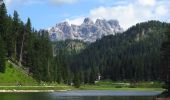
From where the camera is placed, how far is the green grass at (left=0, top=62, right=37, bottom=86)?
5420 inches

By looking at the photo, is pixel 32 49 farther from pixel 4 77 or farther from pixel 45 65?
pixel 4 77

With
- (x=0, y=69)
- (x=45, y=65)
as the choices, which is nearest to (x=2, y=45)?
(x=0, y=69)

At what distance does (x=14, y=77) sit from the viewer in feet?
471

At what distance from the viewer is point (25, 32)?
16962 centimetres

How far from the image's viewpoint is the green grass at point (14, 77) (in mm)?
137675

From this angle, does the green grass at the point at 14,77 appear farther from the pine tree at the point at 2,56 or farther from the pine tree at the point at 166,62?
the pine tree at the point at 166,62

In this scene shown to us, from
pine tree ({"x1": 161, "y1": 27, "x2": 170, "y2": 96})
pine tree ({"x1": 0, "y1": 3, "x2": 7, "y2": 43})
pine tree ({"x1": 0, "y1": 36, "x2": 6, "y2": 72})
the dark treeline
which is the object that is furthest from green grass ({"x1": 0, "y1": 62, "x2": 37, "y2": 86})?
pine tree ({"x1": 161, "y1": 27, "x2": 170, "y2": 96})

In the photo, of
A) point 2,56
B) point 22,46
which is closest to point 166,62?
point 2,56

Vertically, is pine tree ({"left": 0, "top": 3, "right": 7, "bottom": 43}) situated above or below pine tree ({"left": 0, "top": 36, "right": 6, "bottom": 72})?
above

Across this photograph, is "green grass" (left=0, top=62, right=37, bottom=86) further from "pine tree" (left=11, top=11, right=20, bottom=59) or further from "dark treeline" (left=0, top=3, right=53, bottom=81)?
"pine tree" (left=11, top=11, right=20, bottom=59)

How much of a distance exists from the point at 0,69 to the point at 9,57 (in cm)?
2328

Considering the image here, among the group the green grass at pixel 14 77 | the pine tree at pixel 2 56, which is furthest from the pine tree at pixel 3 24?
the pine tree at pixel 2 56

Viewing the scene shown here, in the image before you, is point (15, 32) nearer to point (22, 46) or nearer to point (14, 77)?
point (22, 46)

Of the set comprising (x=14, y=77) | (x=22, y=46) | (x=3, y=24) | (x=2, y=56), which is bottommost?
(x=14, y=77)
